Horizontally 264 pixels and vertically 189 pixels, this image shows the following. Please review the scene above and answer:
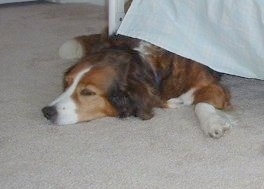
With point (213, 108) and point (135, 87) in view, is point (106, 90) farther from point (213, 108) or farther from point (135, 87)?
point (213, 108)

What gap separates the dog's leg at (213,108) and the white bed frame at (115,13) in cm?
47

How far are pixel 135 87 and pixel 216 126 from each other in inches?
12.7

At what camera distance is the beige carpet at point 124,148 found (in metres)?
1.34

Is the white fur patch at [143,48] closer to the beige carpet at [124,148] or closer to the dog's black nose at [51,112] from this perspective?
the beige carpet at [124,148]

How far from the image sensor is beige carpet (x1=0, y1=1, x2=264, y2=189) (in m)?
1.34

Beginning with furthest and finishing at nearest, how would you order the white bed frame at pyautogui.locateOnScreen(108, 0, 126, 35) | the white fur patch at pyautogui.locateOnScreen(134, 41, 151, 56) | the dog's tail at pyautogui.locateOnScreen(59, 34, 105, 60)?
the dog's tail at pyautogui.locateOnScreen(59, 34, 105, 60), the white bed frame at pyautogui.locateOnScreen(108, 0, 126, 35), the white fur patch at pyautogui.locateOnScreen(134, 41, 151, 56)

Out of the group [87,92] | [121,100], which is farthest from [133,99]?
[87,92]

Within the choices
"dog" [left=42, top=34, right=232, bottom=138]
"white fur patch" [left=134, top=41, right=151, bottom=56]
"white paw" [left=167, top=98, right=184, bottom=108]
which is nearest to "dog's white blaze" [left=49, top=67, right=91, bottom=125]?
"dog" [left=42, top=34, right=232, bottom=138]

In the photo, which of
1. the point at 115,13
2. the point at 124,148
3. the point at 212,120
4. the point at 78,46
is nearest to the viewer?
the point at 124,148

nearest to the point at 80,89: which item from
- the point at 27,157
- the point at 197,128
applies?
the point at 27,157

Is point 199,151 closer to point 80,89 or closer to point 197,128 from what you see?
point 197,128

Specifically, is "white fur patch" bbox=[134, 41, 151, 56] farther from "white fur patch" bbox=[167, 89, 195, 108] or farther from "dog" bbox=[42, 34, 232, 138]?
"white fur patch" bbox=[167, 89, 195, 108]

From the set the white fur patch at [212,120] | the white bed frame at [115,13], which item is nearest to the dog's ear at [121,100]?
the white fur patch at [212,120]

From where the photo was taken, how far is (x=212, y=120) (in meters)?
1.64
